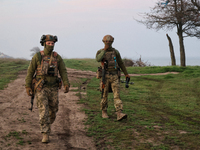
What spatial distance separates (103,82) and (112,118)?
3.40 feet

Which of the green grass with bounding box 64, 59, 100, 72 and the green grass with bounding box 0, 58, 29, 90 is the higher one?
the green grass with bounding box 64, 59, 100, 72

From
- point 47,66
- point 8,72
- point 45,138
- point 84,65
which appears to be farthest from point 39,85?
point 84,65

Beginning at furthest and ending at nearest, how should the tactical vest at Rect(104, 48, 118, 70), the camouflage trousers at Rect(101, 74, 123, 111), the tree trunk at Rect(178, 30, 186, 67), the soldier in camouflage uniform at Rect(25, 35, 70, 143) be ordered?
the tree trunk at Rect(178, 30, 186, 67), the tactical vest at Rect(104, 48, 118, 70), the camouflage trousers at Rect(101, 74, 123, 111), the soldier in camouflage uniform at Rect(25, 35, 70, 143)

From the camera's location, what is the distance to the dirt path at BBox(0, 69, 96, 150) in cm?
529

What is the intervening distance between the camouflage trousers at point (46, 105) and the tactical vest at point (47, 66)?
0.32 m

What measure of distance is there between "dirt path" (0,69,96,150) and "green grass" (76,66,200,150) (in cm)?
32

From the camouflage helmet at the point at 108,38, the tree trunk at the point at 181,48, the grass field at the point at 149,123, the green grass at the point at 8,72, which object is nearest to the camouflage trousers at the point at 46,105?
the grass field at the point at 149,123

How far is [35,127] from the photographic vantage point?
6648 mm

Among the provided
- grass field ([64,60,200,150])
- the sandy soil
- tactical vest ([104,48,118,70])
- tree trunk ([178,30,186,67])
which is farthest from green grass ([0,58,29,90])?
tree trunk ([178,30,186,67])

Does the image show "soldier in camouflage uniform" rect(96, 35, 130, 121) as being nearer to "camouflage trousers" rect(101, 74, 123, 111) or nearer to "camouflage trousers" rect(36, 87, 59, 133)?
"camouflage trousers" rect(101, 74, 123, 111)

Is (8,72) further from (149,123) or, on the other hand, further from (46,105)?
(46,105)

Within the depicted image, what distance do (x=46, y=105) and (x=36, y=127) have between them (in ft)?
4.38

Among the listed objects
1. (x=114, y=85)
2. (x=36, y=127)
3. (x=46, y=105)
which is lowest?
(x=36, y=127)

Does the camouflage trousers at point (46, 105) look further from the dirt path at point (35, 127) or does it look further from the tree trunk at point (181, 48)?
the tree trunk at point (181, 48)
